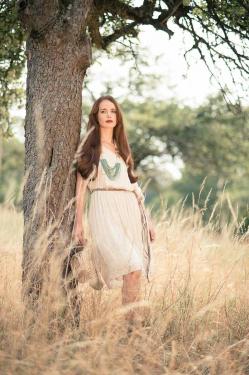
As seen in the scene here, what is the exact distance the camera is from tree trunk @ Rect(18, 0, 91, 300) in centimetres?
478

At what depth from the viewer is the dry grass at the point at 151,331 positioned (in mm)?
3484

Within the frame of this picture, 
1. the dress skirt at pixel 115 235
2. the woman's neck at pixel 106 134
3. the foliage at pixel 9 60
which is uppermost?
the foliage at pixel 9 60

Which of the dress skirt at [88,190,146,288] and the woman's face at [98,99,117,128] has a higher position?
the woman's face at [98,99,117,128]

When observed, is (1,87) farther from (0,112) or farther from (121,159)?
(121,159)

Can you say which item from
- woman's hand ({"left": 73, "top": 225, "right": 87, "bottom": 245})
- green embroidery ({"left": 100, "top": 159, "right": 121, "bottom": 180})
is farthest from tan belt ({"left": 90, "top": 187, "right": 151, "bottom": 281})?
woman's hand ({"left": 73, "top": 225, "right": 87, "bottom": 245})

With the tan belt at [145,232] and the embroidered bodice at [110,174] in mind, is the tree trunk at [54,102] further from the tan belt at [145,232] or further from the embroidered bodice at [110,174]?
the tan belt at [145,232]

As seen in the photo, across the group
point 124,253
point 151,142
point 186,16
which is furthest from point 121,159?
point 151,142

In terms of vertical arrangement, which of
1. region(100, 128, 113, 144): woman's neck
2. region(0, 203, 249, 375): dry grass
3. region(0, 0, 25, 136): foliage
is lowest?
region(0, 203, 249, 375): dry grass

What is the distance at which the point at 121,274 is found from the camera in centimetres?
482

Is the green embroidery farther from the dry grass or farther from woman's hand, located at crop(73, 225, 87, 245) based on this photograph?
the dry grass

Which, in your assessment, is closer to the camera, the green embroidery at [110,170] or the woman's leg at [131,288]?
the woman's leg at [131,288]

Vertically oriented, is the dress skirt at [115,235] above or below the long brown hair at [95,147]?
below

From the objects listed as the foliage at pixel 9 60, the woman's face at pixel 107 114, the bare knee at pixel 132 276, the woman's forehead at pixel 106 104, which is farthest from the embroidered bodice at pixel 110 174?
the foliage at pixel 9 60

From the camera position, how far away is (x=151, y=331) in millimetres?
4246
